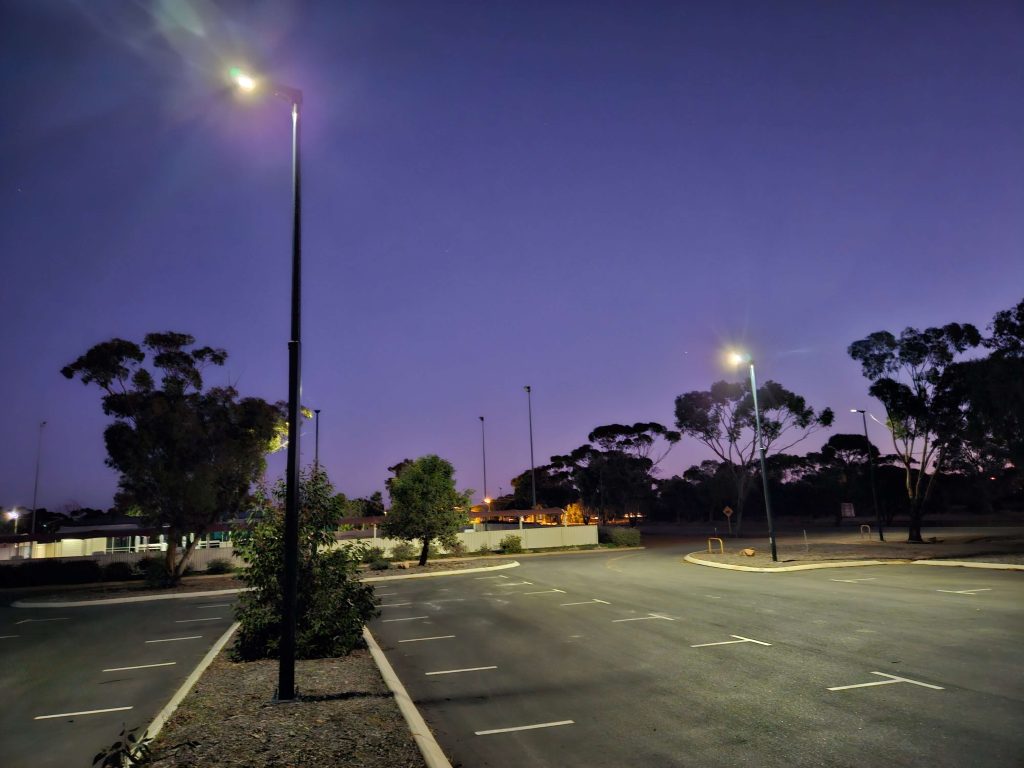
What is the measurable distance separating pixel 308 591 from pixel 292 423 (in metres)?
3.97

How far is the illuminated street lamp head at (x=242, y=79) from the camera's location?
9.41m

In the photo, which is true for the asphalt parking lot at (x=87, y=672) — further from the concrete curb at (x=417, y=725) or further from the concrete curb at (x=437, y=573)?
the concrete curb at (x=437, y=573)

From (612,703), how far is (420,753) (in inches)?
125

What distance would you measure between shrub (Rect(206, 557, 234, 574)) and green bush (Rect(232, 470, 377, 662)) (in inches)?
1161

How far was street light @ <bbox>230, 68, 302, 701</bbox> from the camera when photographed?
853 cm

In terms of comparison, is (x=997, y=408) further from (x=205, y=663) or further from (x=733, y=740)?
(x=205, y=663)

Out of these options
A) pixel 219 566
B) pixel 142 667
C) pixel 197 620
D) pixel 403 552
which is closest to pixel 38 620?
Result: pixel 197 620

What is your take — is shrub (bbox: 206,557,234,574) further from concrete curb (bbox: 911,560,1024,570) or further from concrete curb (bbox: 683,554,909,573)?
concrete curb (bbox: 911,560,1024,570)

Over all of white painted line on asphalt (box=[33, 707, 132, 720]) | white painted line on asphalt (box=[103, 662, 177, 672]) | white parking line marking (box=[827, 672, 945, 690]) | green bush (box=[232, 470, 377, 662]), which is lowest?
white painted line on asphalt (box=[103, 662, 177, 672])

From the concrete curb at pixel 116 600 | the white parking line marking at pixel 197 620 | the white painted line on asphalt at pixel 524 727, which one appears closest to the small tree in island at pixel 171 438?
the concrete curb at pixel 116 600

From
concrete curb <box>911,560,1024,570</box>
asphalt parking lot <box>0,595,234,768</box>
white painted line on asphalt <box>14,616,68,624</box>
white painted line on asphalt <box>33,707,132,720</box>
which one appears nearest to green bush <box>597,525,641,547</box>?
concrete curb <box>911,560,1024,570</box>

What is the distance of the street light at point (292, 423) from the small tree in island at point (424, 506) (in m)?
26.1

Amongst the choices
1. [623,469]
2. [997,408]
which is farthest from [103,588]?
[623,469]

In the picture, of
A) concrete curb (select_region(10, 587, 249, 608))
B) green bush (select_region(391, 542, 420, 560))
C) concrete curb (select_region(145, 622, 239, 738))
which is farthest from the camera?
green bush (select_region(391, 542, 420, 560))
